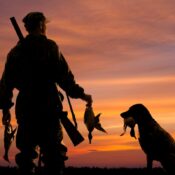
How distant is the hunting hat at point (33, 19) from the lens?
7.36 metres

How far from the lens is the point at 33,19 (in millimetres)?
7355

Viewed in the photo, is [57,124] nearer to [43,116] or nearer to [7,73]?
[43,116]

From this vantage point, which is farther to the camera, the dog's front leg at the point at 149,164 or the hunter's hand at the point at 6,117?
the dog's front leg at the point at 149,164

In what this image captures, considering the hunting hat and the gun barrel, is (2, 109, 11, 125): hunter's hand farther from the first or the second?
the hunting hat

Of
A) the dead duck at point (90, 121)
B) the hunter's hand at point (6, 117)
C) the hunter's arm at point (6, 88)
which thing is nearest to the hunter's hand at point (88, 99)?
the dead duck at point (90, 121)

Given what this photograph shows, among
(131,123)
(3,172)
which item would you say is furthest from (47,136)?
(131,123)

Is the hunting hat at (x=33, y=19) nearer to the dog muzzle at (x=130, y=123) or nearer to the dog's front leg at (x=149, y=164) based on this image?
the dog muzzle at (x=130, y=123)

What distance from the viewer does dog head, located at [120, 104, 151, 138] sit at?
14.0m

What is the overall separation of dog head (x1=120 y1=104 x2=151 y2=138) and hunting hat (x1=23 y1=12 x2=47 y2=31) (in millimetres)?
6832

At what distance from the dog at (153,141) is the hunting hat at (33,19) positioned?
659cm

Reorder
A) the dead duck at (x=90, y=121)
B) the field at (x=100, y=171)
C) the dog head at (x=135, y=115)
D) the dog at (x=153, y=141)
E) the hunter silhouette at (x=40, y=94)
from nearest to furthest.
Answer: the hunter silhouette at (x=40, y=94), the dead duck at (x=90, y=121), the dog at (x=153, y=141), the field at (x=100, y=171), the dog head at (x=135, y=115)

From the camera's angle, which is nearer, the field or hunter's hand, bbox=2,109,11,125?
hunter's hand, bbox=2,109,11,125

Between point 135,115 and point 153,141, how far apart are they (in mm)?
1355

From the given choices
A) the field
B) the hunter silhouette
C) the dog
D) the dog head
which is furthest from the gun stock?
the dog head
